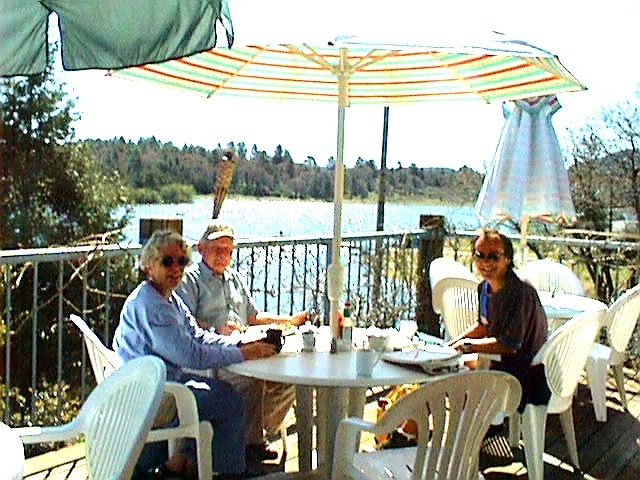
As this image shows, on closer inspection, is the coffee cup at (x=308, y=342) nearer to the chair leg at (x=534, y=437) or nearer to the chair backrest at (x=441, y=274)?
the chair leg at (x=534, y=437)

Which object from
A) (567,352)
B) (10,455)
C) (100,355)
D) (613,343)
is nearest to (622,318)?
(613,343)

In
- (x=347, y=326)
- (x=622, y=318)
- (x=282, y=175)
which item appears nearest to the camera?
(x=347, y=326)

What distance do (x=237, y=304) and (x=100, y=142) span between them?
5839 mm

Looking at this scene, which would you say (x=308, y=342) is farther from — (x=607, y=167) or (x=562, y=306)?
(x=607, y=167)

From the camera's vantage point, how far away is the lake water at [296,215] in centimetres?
552

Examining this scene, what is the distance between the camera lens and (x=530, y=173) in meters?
5.18

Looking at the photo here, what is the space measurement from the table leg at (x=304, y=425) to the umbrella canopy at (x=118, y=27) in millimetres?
1750

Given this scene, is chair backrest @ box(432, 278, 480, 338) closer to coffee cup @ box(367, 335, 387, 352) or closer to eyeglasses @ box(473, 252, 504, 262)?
eyeglasses @ box(473, 252, 504, 262)

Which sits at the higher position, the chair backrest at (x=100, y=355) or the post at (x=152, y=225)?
the post at (x=152, y=225)

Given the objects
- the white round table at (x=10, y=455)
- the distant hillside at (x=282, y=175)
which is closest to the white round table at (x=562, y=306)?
the distant hillside at (x=282, y=175)

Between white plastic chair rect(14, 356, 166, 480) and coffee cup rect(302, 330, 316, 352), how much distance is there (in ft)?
3.59

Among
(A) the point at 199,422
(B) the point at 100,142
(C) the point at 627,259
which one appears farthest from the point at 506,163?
(B) the point at 100,142

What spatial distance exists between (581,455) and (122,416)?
2807 millimetres

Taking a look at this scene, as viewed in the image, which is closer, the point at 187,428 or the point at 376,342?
the point at 187,428
